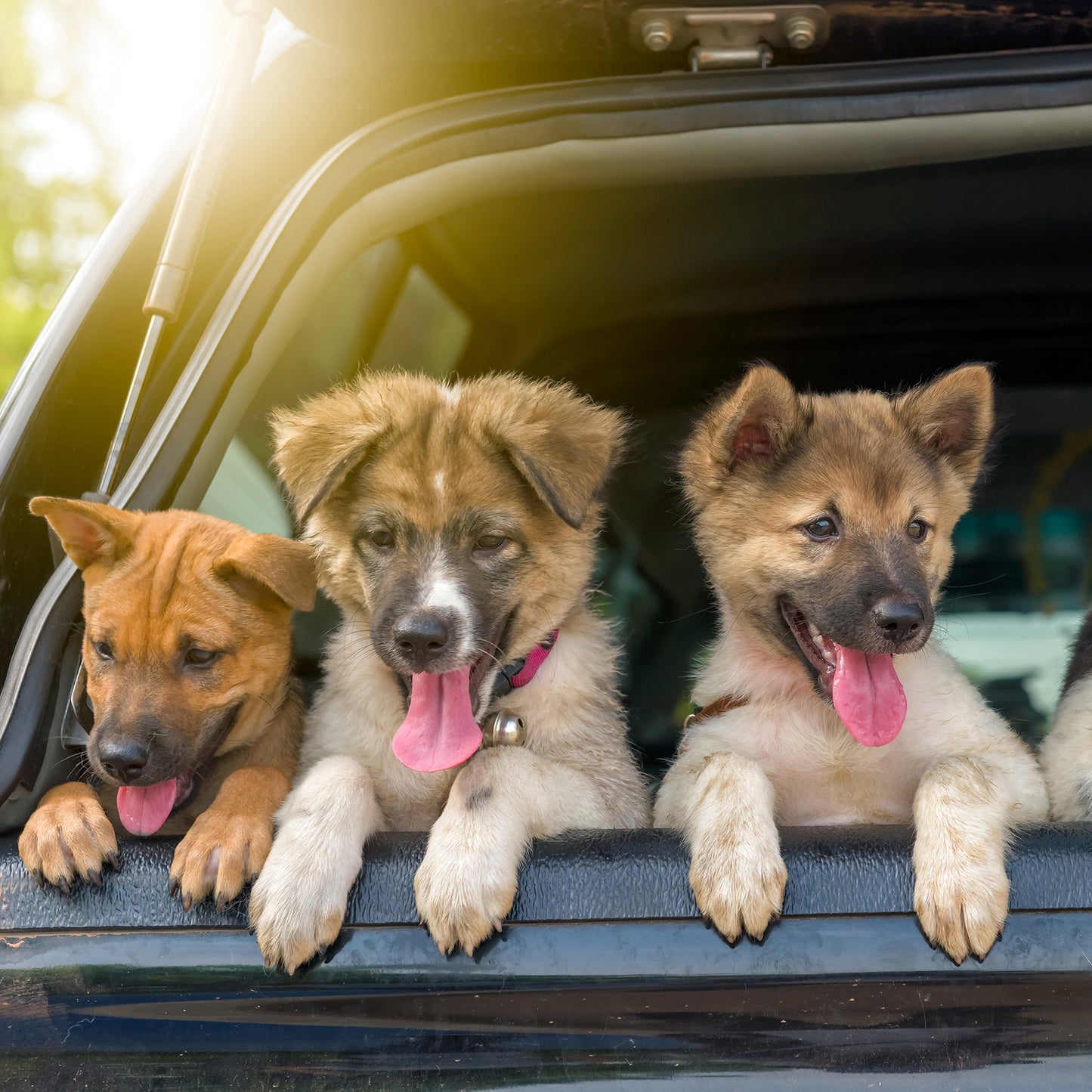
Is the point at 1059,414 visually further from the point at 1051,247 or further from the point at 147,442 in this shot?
the point at 147,442

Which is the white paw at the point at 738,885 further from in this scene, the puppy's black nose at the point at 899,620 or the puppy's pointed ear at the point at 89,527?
the puppy's pointed ear at the point at 89,527

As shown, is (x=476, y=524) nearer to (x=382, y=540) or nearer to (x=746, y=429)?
(x=382, y=540)

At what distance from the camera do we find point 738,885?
5.88ft

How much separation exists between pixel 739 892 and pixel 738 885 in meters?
0.04

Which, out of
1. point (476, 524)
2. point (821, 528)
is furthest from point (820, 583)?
point (476, 524)

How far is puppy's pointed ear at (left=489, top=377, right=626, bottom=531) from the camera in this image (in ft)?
9.07

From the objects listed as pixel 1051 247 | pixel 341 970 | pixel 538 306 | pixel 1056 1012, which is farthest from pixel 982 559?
pixel 341 970

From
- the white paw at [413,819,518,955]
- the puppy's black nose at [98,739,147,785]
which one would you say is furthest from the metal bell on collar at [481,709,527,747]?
the puppy's black nose at [98,739,147,785]

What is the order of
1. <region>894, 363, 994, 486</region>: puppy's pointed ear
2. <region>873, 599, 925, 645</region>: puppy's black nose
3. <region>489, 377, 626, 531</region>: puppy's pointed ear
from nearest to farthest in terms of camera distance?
<region>873, 599, 925, 645</region>: puppy's black nose
<region>489, 377, 626, 531</region>: puppy's pointed ear
<region>894, 363, 994, 486</region>: puppy's pointed ear

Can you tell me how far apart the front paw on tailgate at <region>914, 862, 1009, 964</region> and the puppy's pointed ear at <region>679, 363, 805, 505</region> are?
1469mm

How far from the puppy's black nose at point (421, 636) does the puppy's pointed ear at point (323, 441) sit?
1.47 ft

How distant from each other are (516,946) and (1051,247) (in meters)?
3.69

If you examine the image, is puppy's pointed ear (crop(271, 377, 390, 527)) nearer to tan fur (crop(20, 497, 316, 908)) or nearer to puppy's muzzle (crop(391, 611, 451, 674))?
tan fur (crop(20, 497, 316, 908))

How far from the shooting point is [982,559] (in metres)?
4.72
